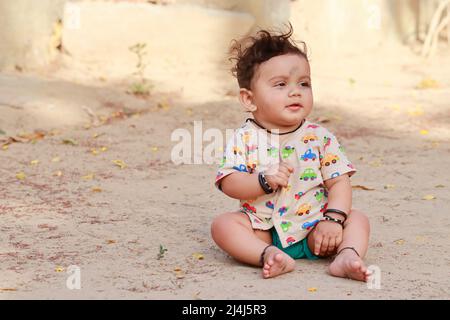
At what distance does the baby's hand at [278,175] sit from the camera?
118 inches

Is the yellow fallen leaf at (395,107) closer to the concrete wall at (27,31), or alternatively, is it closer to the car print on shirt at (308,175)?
the concrete wall at (27,31)

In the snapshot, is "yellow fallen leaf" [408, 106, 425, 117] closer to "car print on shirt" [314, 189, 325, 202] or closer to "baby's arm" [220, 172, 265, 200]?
"car print on shirt" [314, 189, 325, 202]

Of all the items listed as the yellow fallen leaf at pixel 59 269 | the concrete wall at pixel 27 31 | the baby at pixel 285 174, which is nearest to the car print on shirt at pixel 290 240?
the baby at pixel 285 174

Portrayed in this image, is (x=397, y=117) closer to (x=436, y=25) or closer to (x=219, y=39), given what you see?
(x=219, y=39)

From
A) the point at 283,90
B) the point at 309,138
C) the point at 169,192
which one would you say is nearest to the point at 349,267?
the point at 309,138

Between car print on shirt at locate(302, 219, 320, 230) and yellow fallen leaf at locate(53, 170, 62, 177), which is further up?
yellow fallen leaf at locate(53, 170, 62, 177)

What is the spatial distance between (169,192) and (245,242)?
4.66 feet

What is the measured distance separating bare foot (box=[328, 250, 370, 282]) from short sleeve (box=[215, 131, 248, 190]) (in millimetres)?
524

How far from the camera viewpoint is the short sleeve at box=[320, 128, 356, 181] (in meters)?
3.14

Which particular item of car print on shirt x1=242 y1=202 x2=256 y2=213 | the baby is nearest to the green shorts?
the baby

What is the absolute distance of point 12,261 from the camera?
3.13m

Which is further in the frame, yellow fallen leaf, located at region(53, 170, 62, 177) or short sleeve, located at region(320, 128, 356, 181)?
yellow fallen leaf, located at region(53, 170, 62, 177)

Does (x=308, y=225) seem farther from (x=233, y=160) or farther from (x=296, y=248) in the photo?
(x=233, y=160)

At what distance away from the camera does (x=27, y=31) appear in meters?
7.11
